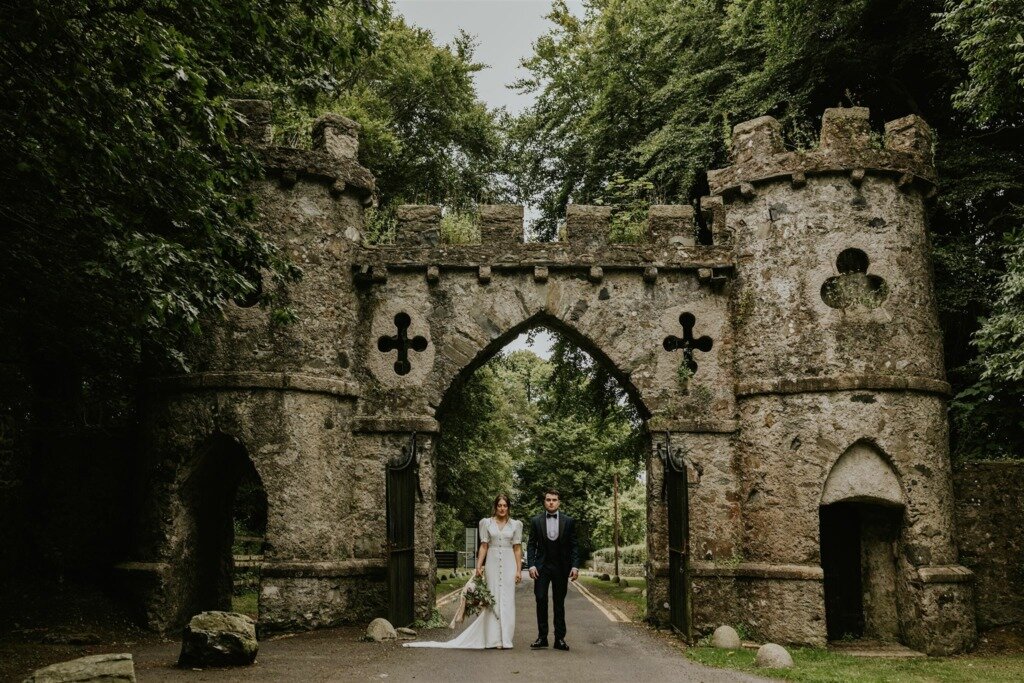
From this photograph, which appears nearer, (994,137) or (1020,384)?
(1020,384)

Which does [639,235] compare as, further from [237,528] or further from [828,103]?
[237,528]

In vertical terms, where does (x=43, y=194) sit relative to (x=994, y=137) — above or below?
below

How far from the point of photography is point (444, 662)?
24.8 ft

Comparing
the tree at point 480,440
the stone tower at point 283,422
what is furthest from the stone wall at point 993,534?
the stone tower at point 283,422

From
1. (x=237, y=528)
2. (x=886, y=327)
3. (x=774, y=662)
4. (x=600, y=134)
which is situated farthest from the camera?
(x=237, y=528)

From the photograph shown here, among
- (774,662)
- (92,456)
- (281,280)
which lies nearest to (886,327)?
(774,662)

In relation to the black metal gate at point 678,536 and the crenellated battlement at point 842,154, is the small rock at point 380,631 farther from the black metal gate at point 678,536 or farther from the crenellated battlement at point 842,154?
the crenellated battlement at point 842,154

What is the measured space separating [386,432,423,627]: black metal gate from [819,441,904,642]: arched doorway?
5322mm

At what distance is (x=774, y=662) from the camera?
764 cm

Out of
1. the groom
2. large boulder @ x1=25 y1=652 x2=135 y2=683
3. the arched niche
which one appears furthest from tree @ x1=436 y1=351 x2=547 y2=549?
large boulder @ x1=25 y1=652 x2=135 y2=683

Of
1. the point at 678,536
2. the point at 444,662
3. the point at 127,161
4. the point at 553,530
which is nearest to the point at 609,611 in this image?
the point at 678,536

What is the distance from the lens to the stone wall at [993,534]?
10.0 meters

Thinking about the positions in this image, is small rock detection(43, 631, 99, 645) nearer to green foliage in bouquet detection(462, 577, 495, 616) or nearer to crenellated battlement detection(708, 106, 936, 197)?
green foliage in bouquet detection(462, 577, 495, 616)

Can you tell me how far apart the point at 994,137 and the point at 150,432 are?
14.4m
